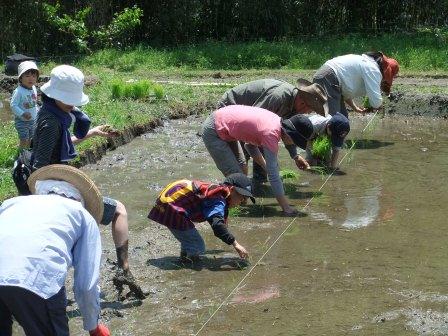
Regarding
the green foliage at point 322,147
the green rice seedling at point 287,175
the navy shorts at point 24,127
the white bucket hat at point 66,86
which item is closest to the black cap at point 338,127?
the green foliage at point 322,147

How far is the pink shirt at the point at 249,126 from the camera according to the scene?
7.54m

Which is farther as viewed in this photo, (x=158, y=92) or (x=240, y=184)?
(x=158, y=92)

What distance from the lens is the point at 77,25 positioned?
20031 millimetres

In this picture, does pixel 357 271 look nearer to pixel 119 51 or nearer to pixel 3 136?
pixel 3 136

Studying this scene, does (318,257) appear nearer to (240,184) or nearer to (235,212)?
(240,184)

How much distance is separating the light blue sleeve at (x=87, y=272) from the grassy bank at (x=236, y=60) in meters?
9.70

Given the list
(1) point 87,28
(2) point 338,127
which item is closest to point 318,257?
(2) point 338,127

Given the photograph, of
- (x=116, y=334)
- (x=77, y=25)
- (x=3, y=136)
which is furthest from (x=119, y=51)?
(x=116, y=334)

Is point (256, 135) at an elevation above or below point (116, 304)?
above

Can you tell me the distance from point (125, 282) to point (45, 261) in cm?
223

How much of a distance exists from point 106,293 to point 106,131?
1214 millimetres

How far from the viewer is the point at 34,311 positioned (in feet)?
11.8

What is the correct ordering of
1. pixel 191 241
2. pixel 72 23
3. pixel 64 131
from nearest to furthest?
pixel 64 131 → pixel 191 241 → pixel 72 23

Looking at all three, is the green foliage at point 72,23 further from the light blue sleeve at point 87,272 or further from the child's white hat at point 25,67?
the light blue sleeve at point 87,272
